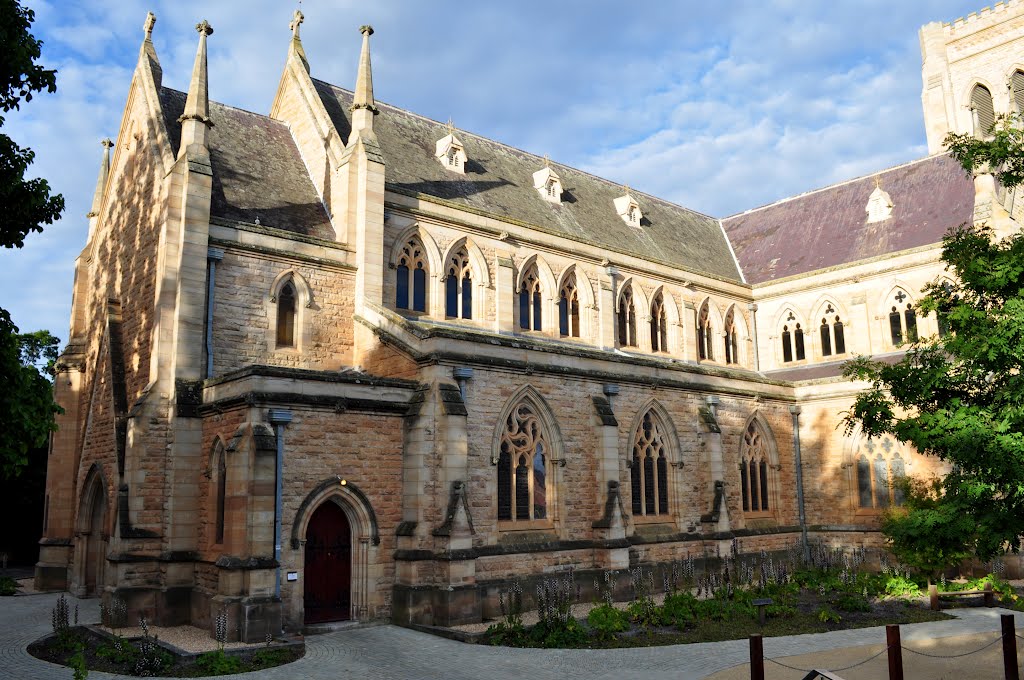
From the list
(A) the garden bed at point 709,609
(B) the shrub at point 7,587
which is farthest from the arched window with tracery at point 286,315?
(B) the shrub at point 7,587

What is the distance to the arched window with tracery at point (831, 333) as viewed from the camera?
3462 centimetres

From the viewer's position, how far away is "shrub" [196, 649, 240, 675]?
14023 millimetres

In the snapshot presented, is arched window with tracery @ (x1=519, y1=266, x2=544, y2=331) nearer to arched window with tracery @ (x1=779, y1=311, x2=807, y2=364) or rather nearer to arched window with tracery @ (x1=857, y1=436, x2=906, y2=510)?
arched window with tracery @ (x1=857, y1=436, x2=906, y2=510)

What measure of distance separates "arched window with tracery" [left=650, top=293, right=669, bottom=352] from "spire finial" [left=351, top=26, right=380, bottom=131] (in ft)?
44.3

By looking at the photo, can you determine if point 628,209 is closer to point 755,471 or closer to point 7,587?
point 755,471

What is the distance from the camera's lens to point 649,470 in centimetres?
2558

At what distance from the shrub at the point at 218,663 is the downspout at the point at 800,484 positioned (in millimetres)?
22275

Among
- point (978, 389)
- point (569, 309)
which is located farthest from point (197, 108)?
point (978, 389)

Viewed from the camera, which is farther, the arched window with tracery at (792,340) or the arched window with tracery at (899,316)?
the arched window with tracery at (792,340)

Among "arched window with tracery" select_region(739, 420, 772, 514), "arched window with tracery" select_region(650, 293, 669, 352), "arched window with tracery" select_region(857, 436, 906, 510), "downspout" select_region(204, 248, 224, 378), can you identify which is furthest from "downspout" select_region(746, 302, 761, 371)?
"downspout" select_region(204, 248, 224, 378)

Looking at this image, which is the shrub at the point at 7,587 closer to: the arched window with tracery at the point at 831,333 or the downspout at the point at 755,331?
the downspout at the point at 755,331

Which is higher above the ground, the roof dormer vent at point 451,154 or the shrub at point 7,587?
the roof dormer vent at point 451,154

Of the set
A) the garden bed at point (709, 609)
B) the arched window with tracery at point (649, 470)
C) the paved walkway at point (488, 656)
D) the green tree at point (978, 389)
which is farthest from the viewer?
the arched window with tracery at point (649, 470)

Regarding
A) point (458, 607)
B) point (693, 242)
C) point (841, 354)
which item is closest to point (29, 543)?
point (458, 607)
